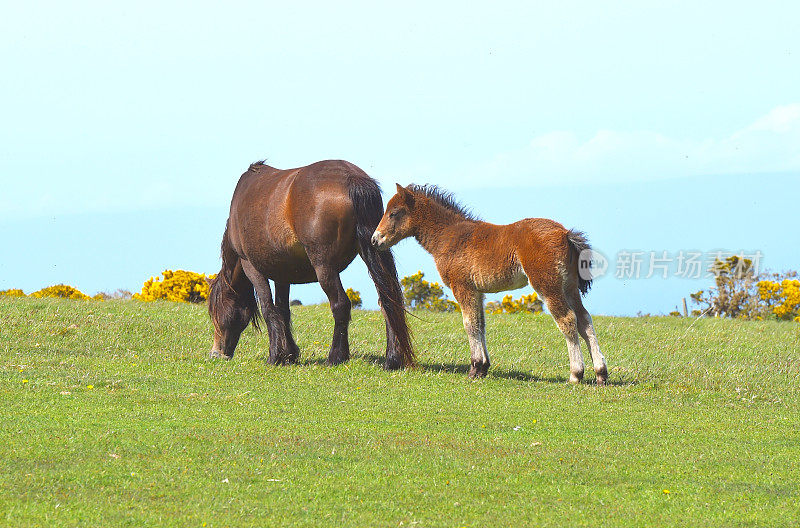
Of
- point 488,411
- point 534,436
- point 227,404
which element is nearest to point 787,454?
point 534,436

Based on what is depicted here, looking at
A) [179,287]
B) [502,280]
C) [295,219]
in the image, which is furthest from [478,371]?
[179,287]

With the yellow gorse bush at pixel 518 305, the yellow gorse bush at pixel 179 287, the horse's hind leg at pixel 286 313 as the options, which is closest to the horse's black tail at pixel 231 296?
the horse's hind leg at pixel 286 313

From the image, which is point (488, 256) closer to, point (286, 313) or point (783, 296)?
point (286, 313)

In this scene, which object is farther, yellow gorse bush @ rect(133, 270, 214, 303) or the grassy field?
yellow gorse bush @ rect(133, 270, 214, 303)

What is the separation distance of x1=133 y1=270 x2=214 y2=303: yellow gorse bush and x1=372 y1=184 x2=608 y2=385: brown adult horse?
1521cm

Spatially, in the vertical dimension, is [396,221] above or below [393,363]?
above

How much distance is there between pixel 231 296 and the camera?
52.0ft

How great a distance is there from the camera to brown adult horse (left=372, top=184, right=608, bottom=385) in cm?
1224

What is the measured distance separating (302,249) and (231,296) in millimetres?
2421

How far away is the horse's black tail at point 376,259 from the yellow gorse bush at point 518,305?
16.5 m

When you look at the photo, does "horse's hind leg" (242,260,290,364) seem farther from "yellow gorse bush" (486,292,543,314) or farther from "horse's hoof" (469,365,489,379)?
"yellow gorse bush" (486,292,543,314)

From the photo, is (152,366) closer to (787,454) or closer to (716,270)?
(787,454)

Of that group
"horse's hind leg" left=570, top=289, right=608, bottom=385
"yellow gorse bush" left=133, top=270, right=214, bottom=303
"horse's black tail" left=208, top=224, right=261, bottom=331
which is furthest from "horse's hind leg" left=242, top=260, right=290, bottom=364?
"yellow gorse bush" left=133, top=270, right=214, bottom=303

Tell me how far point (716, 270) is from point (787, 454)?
19.9 m
